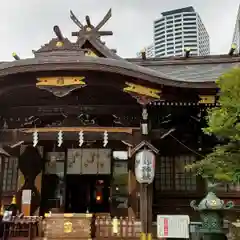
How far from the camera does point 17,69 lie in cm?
1016

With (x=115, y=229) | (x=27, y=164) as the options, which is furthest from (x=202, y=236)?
(x=27, y=164)

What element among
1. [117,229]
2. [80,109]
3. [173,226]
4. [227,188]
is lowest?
[117,229]

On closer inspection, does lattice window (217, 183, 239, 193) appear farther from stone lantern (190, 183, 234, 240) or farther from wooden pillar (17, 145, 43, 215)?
wooden pillar (17, 145, 43, 215)

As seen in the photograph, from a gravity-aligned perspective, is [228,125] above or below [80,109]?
below

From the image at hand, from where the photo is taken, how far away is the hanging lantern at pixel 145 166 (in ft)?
33.0

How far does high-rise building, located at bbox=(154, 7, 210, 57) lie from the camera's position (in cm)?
8462

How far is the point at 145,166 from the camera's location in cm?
1016

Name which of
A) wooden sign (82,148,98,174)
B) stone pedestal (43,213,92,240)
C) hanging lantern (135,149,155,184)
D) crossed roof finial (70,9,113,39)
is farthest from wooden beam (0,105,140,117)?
crossed roof finial (70,9,113,39)

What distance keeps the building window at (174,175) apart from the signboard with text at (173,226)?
341cm

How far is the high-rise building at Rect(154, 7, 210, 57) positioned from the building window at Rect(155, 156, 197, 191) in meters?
71.7

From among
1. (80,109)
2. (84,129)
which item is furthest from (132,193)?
(80,109)

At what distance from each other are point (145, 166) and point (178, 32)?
84.2 meters

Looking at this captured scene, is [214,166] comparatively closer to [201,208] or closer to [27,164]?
[201,208]

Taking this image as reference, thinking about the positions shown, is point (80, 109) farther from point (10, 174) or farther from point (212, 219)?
point (212, 219)
